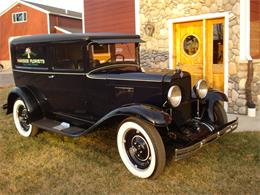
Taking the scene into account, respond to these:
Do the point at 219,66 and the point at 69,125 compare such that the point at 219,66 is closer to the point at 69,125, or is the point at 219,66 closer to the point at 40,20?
the point at 69,125

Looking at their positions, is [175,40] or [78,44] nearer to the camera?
[78,44]

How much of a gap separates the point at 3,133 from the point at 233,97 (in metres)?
4.85

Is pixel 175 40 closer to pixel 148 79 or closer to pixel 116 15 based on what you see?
pixel 116 15

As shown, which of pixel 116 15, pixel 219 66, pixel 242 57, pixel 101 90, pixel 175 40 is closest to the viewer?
pixel 101 90

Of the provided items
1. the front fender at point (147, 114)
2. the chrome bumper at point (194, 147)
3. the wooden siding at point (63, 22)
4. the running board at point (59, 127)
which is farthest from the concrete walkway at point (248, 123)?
the wooden siding at point (63, 22)

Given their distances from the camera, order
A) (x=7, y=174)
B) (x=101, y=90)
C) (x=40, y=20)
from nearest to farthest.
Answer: (x=7, y=174) < (x=101, y=90) < (x=40, y=20)

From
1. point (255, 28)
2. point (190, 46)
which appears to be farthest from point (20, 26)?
→ point (255, 28)

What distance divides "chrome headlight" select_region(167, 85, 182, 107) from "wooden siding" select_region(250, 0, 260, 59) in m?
3.60

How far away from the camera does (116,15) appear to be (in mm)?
9320

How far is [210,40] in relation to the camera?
7.05 m

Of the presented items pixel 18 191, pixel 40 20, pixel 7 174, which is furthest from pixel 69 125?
pixel 40 20

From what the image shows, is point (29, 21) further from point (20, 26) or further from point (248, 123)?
point (248, 123)

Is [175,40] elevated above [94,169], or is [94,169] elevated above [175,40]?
Result: [175,40]

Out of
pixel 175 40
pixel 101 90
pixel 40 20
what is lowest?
pixel 101 90
